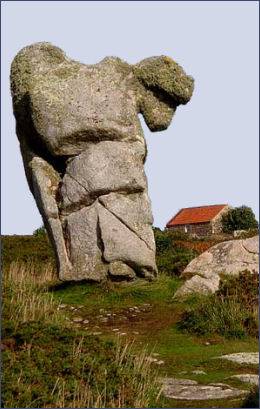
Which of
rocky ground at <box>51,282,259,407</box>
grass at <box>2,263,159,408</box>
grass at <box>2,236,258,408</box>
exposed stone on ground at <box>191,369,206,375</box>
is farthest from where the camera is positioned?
exposed stone on ground at <box>191,369,206,375</box>

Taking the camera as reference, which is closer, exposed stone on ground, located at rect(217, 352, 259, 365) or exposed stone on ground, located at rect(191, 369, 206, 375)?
exposed stone on ground, located at rect(191, 369, 206, 375)

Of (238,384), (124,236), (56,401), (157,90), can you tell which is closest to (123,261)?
(124,236)

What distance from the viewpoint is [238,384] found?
842 centimetres

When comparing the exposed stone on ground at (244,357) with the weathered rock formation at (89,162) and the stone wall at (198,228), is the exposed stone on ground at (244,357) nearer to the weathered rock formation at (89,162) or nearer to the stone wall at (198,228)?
the weathered rock formation at (89,162)

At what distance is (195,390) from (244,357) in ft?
5.76

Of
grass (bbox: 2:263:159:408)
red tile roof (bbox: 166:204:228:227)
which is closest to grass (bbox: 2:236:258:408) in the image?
grass (bbox: 2:263:159:408)

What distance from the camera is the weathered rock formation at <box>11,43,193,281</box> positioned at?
547 inches

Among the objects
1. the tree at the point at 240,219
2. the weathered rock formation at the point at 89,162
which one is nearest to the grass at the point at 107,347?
the weathered rock formation at the point at 89,162

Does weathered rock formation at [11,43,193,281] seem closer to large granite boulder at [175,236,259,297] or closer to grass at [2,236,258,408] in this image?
grass at [2,236,258,408]

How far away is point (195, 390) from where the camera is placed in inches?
322

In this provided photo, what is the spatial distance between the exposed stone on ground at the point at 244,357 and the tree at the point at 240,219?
4279cm

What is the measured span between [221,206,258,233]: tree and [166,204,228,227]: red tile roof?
7878 mm

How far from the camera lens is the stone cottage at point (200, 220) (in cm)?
6650

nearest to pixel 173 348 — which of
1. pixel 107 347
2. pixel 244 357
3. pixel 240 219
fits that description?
pixel 244 357
